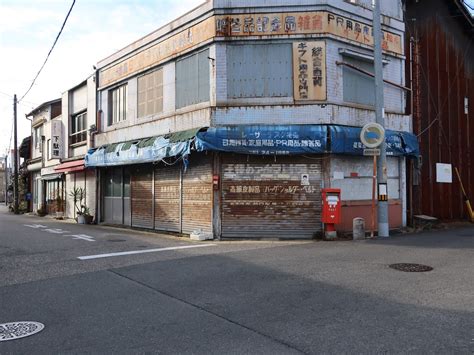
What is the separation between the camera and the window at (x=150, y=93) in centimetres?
1706

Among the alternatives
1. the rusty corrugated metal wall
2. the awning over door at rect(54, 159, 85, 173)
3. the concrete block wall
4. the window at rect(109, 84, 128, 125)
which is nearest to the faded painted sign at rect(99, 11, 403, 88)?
the rusty corrugated metal wall

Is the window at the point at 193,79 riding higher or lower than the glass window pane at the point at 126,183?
higher

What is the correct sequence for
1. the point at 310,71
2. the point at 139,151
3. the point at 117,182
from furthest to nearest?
the point at 117,182 → the point at 139,151 → the point at 310,71

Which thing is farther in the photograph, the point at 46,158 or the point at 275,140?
the point at 46,158


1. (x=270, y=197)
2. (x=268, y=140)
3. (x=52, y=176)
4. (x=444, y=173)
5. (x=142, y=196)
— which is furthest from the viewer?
(x=52, y=176)

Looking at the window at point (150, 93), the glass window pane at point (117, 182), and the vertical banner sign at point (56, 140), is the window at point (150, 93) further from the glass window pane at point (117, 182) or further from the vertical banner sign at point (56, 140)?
the vertical banner sign at point (56, 140)

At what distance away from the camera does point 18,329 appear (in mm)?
5223

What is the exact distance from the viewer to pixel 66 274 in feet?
27.4

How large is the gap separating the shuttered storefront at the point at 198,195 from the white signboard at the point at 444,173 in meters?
10.1

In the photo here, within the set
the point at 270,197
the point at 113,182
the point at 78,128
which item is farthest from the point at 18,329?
the point at 78,128

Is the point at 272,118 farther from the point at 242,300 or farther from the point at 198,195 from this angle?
the point at 242,300

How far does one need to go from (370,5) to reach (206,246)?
10.4m

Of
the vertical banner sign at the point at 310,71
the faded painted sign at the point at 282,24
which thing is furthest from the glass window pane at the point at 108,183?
the vertical banner sign at the point at 310,71

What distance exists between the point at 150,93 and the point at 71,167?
7.95 m
